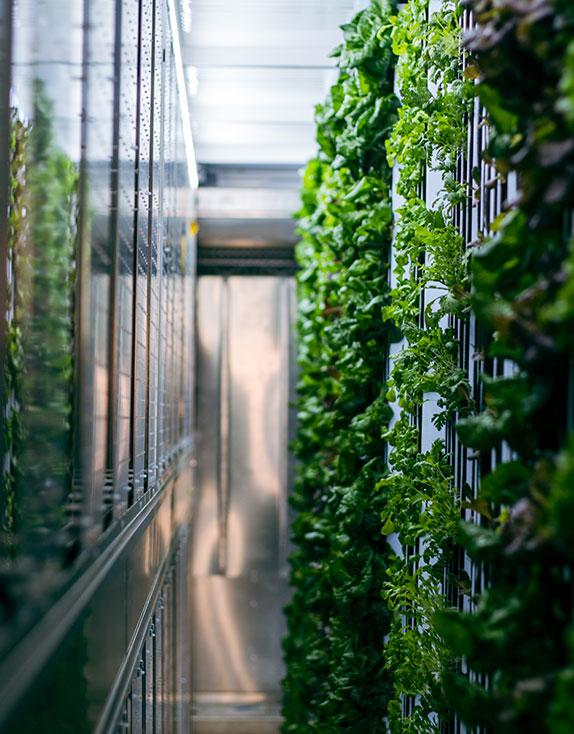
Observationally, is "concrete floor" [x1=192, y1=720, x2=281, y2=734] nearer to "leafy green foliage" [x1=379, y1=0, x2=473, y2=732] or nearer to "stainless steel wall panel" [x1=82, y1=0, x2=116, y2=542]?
"leafy green foliage" [x1=379, y1=0, x2=473, y2=732]

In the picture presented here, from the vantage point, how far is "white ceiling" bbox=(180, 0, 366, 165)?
3.40 meters

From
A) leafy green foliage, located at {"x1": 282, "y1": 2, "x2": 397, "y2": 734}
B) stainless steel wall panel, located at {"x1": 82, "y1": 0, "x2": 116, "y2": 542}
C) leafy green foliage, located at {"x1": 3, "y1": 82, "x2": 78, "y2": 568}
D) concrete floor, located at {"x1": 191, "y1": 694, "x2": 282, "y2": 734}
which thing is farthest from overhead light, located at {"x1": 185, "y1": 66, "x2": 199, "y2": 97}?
concrete floor, located at {"x1": 191, "y1": 694, "x2": 282, "y2": 734}

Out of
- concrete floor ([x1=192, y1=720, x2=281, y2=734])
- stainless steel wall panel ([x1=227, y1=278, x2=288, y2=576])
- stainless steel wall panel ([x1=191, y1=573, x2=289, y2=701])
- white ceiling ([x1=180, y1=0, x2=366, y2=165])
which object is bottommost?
concrete floor ([x1=192, y1=720, x2=281, y2=734])

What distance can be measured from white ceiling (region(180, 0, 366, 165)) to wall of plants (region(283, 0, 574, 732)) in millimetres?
372

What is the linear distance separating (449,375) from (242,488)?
4298mm

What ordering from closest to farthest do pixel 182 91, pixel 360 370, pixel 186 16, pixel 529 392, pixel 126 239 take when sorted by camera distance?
pixel 529 392 → pixel 126 239 → pixel 360 370 → pixel 186 16 → pixel 182 91

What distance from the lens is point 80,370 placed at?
1.35 meters

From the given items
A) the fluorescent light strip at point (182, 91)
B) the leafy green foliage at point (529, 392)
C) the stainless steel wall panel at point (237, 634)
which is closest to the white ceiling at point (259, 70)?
the fluorescent light strip at point (182, 91)

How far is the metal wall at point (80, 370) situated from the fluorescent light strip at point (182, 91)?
0.73 meters

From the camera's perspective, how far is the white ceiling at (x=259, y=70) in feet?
11.1

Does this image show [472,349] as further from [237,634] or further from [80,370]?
[237,634]

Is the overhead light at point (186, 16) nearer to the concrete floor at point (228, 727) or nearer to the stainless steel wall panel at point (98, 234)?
the stainless steel wall panel at point (98, 234)

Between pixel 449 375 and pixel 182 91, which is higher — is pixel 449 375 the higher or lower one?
the lower one

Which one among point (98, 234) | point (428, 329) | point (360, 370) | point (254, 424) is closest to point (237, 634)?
point (254, 424)
